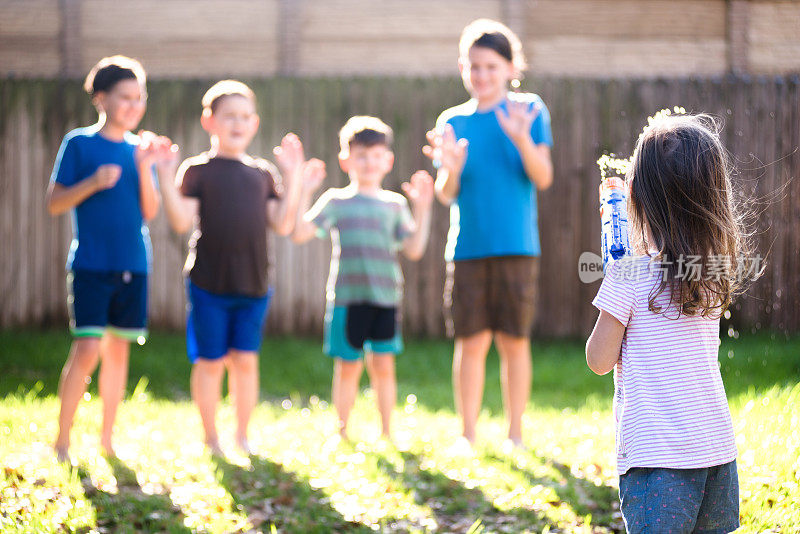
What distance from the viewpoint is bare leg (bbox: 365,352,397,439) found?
429 cm

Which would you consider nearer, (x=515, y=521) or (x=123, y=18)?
(x=515, y=521)

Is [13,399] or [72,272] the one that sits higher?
[72,272]

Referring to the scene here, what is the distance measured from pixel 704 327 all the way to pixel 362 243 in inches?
91.8

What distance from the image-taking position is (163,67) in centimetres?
942

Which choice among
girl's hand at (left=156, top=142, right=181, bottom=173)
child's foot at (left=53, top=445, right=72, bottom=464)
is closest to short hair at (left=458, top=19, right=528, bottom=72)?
girl's hand at (left=156, top=142, right=181, bottom=173)

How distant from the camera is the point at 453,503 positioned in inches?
135

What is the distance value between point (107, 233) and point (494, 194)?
1.79 meters

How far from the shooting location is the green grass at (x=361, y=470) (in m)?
3.12

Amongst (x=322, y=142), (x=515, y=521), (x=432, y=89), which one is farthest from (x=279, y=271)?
(x=515, y=521)

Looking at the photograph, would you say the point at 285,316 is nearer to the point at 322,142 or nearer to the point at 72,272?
the point at 322,142

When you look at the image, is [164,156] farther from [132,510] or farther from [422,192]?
[132,510]

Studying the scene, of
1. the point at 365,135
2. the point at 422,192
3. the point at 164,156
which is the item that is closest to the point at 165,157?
the point at 164,156

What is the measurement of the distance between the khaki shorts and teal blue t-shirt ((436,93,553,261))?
2.3 inches

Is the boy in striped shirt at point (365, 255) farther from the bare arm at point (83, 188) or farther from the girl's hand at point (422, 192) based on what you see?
the bare arm at point (83, 188)
